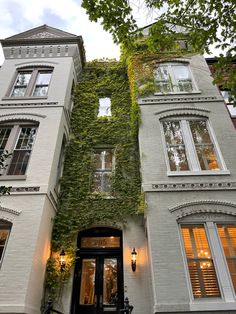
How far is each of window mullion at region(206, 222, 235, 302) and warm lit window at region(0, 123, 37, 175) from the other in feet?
20.5

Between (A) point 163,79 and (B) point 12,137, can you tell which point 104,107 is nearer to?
(A) point 163,79

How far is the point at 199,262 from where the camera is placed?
22.9 feet

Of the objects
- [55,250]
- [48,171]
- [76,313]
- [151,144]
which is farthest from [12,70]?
[76,313]

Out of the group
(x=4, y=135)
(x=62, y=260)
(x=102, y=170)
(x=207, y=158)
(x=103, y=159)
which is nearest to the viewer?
(x=62, y=260)

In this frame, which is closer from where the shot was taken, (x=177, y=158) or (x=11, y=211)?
(x=11, y=211)

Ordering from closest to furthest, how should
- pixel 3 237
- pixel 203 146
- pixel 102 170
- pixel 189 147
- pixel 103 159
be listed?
1. pixel 3 237
2. pixel 189 147
3. pixel 203 146
4. pixel 102 170
5. pixel 103 159

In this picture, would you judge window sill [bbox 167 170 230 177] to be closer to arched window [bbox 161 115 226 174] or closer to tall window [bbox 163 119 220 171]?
arched window [bbox 161 115 226 174]

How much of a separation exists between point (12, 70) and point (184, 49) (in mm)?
8392

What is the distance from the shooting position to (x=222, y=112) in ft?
33.5

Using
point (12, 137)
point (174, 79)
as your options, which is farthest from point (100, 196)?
point (174, 79)

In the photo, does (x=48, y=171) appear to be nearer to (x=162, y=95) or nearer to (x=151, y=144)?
(x=151, y=144)

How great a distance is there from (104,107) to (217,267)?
9.02 metres

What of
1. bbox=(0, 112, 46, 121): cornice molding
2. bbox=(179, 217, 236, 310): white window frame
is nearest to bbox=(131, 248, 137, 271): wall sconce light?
bbox=(179, 217, 236, 310): white window frame

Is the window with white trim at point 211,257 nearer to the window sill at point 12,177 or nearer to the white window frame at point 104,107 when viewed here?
the window sill at point 12,177
